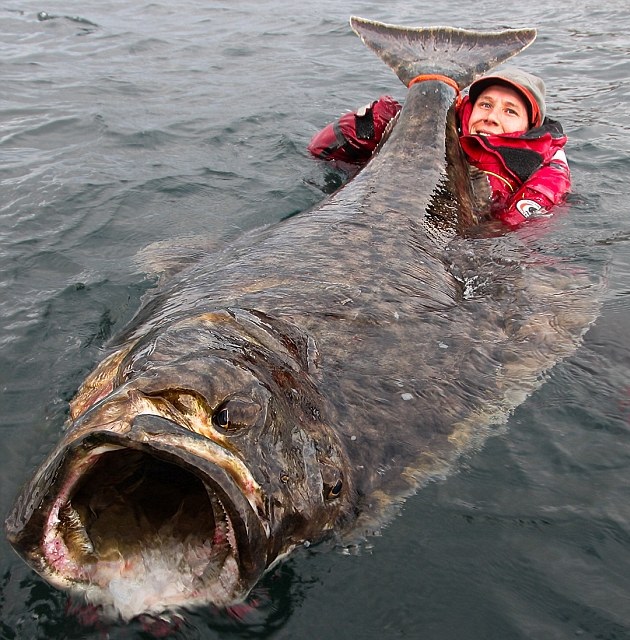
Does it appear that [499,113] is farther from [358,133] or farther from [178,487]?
[178,487]

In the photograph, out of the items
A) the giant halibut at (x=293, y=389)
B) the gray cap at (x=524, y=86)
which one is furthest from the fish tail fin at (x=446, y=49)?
the giant halibut at (x=293, y=389)

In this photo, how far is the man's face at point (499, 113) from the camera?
6.45 m

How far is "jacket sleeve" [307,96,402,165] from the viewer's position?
665cm

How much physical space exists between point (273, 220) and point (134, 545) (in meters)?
Answer: 4.23

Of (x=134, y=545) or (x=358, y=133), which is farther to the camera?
(x=358, y=133)

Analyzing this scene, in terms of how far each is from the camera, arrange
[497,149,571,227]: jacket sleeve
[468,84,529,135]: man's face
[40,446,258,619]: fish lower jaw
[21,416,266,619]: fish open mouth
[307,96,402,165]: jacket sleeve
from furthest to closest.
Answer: [307,96,402,165]: jacket sleeve, [468,84,529,135]: man's face, [497,149,571,227]: jacket sleeve, [40,446,258,619]: fish lower jaw, [21,416,266,619]: fish open mouth

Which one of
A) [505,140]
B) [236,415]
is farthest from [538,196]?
[236,415]

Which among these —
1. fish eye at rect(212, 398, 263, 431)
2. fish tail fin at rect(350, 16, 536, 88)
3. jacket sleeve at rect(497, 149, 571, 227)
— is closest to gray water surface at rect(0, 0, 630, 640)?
jacket sleeve at rect(497, 149, 571, 227)

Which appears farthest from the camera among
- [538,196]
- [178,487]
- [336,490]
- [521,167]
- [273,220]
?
[273,220]

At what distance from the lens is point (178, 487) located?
245cm

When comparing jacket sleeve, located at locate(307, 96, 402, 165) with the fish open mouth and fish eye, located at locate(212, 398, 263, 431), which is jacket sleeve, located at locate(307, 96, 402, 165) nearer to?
fish eye, located at locate(212, 398, 263, 431)

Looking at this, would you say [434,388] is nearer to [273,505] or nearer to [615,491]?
[615,491]

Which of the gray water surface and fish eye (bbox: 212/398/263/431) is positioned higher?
fish eye (bbox: 212/398/263/431)

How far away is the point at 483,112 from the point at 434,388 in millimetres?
4049
